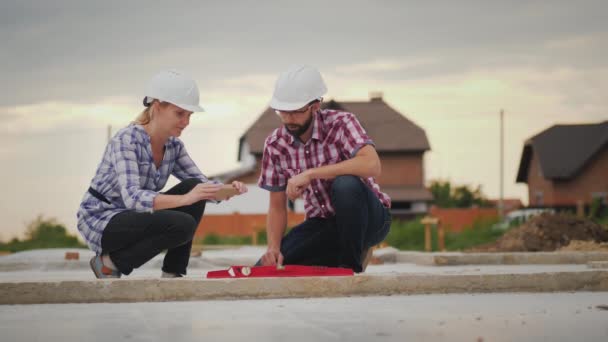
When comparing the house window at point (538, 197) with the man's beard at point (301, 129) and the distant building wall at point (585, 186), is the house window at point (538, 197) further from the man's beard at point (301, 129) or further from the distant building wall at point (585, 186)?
the man's beard at point (301, 129)

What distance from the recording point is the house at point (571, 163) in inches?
1363

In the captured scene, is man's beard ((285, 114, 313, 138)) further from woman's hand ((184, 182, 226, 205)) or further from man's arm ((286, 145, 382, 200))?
woman's hand ((184, 182, 226, 205))

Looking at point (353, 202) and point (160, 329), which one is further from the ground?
point (353, 202)

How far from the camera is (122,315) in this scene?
3.62 meters

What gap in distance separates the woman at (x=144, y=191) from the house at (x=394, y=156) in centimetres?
2802

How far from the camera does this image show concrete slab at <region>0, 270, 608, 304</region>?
414 cm

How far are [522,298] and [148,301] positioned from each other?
1.99m

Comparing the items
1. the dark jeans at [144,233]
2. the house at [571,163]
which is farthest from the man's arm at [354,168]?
the house at [571,163]

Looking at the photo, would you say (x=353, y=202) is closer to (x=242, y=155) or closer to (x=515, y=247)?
(x=515, y=247)

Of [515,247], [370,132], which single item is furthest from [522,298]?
[370,132]

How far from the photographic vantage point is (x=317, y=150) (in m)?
4.86

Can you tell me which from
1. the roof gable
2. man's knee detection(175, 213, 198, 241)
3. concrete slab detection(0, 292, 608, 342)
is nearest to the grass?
man's knee detection(175, 213, 198, 241)

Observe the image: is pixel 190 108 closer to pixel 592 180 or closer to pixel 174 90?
pixel 174 90

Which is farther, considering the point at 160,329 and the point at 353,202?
the point at 353,202
